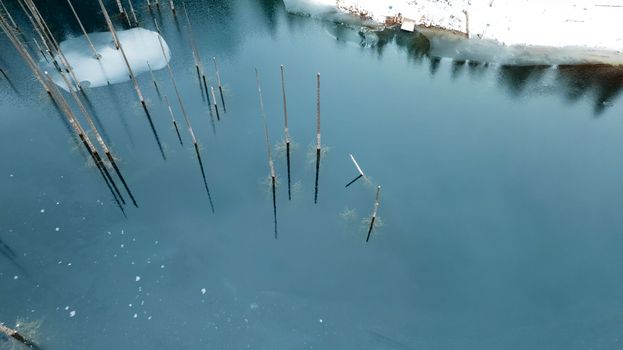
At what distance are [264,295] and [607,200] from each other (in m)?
13.0

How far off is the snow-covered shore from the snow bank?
8.16 meters

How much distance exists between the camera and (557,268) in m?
14.1

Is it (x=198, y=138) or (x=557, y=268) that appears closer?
(x=557, y=268)

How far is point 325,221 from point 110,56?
1352 cm

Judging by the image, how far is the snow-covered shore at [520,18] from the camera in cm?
Result: 2153

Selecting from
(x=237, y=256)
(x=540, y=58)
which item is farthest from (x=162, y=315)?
(x=540, y=58)

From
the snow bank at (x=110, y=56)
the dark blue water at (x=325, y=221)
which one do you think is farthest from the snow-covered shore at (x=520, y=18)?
the snow bank at (x=110, y=56)

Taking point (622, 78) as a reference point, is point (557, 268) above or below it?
below

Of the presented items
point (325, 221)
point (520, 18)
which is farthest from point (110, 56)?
point (520, 18)

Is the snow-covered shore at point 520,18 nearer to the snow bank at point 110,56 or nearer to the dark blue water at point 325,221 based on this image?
the dark blue water at point 325,221

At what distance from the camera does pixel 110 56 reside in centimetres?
2052

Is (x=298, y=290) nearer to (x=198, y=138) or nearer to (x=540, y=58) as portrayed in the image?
(x=198, y=138)

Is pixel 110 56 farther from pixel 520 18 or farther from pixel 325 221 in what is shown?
pixel 520 18

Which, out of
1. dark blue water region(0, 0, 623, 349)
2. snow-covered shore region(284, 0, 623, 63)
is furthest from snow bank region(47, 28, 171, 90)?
snow-covered shore region(284, 0, 623, 63)
